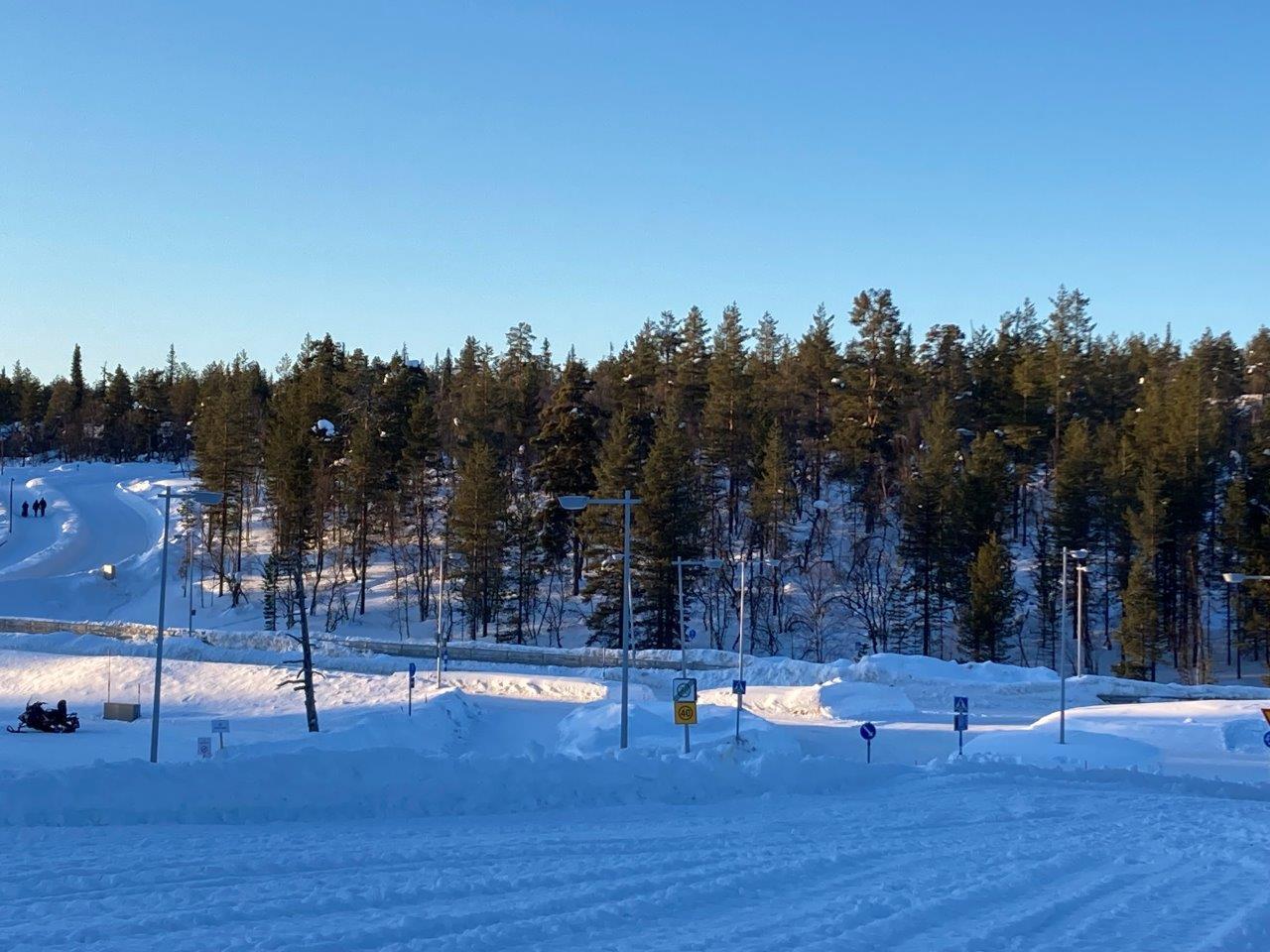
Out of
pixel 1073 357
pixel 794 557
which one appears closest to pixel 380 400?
pixel 794 557

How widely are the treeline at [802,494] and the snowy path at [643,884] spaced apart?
3672 cm

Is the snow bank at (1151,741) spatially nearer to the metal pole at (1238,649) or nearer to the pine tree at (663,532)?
the metal pole at (1238,649)

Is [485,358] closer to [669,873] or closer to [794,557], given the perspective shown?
[794,557]

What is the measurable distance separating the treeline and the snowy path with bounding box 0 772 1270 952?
3672 centimetres

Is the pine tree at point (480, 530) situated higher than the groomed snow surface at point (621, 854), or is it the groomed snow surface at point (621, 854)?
the pine tree at point (480, 530)

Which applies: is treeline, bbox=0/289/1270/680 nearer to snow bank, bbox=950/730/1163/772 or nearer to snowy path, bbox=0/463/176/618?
snowy path, bbox=0/463/176/618

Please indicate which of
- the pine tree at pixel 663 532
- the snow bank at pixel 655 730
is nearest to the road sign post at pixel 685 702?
the snow bank at pixel 655 730

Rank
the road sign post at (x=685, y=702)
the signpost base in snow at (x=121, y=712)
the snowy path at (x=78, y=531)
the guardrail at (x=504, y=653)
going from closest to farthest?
the road sign post at (x=685, y=702) → the signpost base in snow at (x=121, y=712) → the guardrail at (x=504, y=653) → the snowy path at (x=78, y=531)

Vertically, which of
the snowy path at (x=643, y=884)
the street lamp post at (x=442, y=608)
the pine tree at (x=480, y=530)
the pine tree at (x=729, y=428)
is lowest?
the snowy path at (x=643, y=884)

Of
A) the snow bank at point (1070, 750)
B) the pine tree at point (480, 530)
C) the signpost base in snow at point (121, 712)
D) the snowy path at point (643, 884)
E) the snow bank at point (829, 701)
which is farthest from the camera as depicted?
the pine tree at point (480, 530)

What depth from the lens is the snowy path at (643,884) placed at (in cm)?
905

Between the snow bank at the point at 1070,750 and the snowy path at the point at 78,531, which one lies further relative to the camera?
the snowy path at the point at 78,531

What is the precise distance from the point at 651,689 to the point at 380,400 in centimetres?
3886

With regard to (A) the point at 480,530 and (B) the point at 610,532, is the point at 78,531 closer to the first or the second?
(A) the point at 480,530
